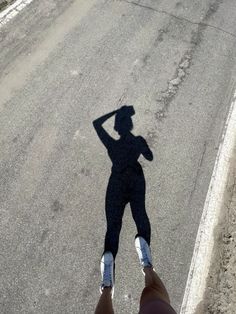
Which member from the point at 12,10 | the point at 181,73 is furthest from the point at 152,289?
the point at 12,10

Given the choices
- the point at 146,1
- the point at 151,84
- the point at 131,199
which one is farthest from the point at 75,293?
the point at 146,1

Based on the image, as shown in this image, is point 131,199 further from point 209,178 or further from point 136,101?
point 136,101

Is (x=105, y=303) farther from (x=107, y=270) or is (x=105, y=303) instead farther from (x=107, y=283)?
(x=107, y=270)

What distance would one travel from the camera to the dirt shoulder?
6034mm

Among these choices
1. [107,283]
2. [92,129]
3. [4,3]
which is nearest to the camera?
[107,283]

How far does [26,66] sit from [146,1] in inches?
137

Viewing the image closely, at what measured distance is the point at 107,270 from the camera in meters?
6.11

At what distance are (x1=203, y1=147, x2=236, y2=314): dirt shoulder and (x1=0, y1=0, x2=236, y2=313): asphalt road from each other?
43cm

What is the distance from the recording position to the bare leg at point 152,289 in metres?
5.09

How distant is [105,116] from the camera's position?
7.70m

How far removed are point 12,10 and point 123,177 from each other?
5078 millimetres

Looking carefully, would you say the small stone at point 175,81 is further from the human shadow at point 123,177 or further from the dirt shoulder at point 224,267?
the dirt shoulder at point 224,267

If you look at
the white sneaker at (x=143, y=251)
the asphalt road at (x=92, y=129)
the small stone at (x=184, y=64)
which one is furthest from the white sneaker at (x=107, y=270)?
the small stone at (x=184, y=64)

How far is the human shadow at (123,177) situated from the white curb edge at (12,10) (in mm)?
3545
